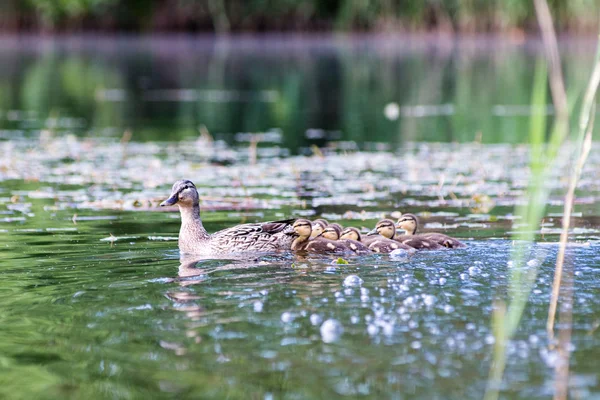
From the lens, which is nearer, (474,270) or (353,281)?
(353,281)

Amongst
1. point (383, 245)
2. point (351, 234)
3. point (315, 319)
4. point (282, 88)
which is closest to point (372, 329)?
point (315, 319)

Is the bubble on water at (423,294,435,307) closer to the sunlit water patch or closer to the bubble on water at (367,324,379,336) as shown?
the sunlit water patch

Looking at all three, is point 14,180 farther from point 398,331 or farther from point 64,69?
point 64,69

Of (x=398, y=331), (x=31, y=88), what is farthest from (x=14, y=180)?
(x=31, y=88)

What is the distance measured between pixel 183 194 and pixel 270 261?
1.17 meters

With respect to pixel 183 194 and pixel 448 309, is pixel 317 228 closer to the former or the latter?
pixel 183 194

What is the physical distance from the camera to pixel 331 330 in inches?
217

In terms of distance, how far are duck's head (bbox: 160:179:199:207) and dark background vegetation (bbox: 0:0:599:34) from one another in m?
30.8

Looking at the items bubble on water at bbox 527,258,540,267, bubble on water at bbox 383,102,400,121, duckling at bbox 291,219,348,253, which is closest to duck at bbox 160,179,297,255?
duckling at bbox 291,219,348,253

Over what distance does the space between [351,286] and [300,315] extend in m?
0.74

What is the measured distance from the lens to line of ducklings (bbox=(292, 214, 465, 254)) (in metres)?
7.81

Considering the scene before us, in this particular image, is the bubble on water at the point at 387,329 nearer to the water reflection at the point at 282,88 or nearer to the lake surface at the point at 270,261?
the lake surface at the point at 270,261

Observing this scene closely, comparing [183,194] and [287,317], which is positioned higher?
[183,194]

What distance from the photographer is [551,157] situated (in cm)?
477
